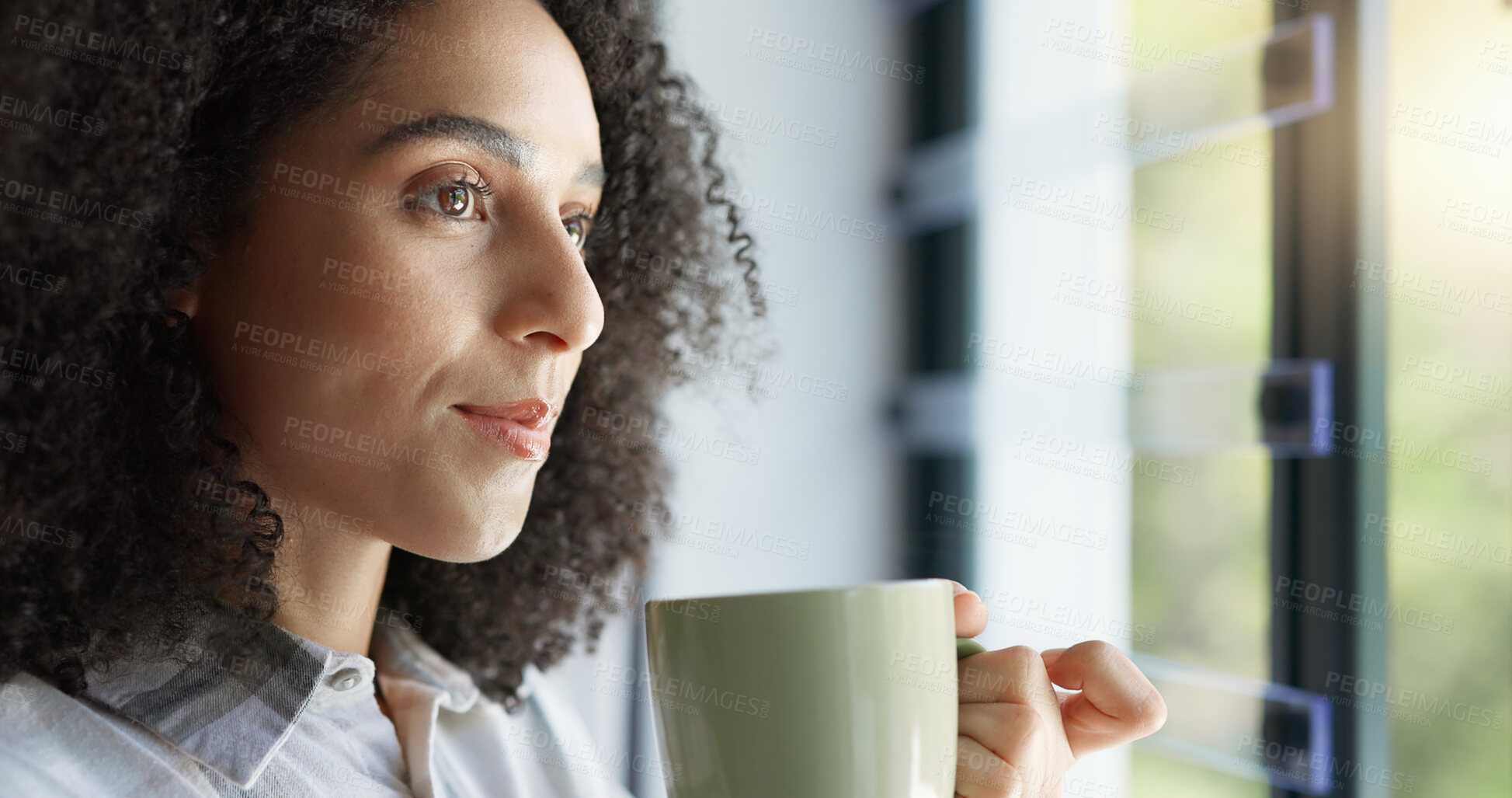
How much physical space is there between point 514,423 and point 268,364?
0.19 meters

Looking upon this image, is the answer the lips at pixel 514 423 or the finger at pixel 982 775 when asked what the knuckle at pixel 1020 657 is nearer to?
the finger at pixel 982 775

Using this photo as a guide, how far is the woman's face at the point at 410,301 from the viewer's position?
79 centimetres

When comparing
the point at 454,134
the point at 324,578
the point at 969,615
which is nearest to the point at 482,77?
the point at 454,134

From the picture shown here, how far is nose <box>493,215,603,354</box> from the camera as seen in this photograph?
0.81 m

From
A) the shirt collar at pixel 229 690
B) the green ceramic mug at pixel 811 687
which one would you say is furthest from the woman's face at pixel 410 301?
the green ceramic mug at pixel 811 687

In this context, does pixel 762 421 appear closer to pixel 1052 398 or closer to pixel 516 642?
pixel 1052 398

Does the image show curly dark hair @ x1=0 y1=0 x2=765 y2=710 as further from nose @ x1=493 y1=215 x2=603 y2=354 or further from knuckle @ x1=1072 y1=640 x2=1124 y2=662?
knuckle @ x1=1072 y1=640 x2=1124 y2=662

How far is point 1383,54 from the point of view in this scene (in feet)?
3.22

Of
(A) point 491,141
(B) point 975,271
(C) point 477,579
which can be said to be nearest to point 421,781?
(C) point 477,579

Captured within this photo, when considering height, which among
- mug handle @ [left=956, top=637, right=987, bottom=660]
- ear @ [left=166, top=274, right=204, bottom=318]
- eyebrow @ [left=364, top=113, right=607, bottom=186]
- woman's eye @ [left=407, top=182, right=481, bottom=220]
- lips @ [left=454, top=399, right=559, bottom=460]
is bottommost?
mug handle @ [left=956, top=637, right=987, bottom=660]

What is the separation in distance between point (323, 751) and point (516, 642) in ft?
1.23

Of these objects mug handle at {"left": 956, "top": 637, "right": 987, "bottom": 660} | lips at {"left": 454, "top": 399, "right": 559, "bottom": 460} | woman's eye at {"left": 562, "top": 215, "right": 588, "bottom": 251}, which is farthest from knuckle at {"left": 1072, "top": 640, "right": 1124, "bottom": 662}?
woman's eye at {"left": 562, "top": 215, "right": 588, "bottom": 251}

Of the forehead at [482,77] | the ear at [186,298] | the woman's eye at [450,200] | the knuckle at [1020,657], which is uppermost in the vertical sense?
the forehead at [482,77]

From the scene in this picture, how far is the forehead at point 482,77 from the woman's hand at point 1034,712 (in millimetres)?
499
